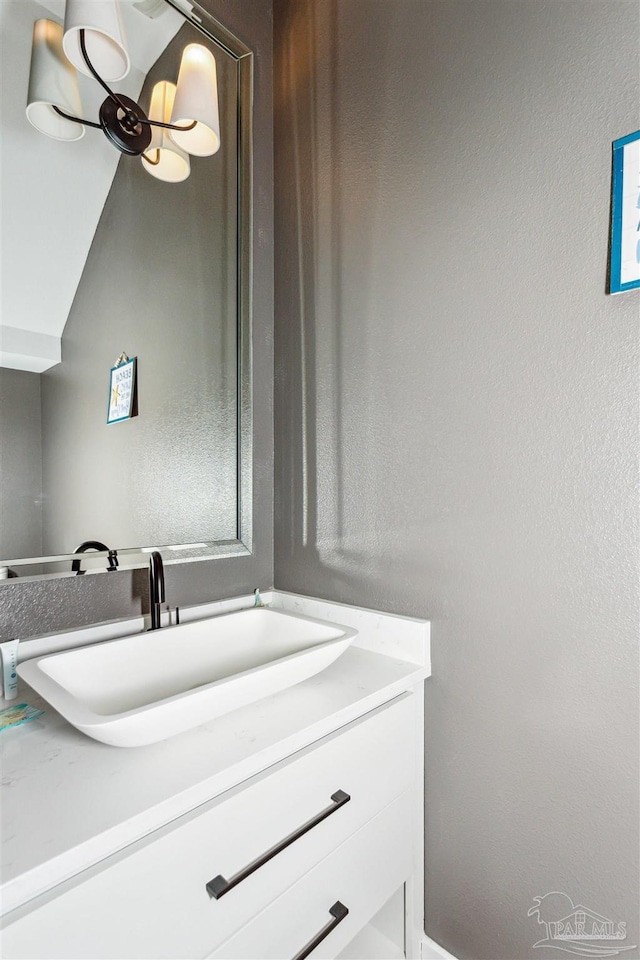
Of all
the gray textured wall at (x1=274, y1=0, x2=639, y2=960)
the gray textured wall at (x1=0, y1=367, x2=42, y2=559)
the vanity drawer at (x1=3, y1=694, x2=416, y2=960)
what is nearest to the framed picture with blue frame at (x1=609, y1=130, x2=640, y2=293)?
the gray textured wall at (x1=274, y1=0, x2=639, y2=960)

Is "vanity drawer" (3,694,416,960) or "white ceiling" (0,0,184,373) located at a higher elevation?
"white ceiling" (0,0,184,373)

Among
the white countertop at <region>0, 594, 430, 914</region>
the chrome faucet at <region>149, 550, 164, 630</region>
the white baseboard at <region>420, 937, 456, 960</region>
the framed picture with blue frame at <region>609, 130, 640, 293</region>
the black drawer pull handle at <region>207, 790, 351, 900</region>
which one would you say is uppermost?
the framed picture with blue frame at <region>609, 130, 640, 293</region>

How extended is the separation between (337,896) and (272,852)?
0.75ft

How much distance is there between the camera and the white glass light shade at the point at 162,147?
1.32m

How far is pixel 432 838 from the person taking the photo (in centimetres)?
119

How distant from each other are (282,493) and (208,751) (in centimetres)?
88

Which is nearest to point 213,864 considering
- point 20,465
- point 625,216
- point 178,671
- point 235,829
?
point 235,829

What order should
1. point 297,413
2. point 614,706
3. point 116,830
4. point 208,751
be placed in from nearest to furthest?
point 116,830
point 208,751
point 614,706
point 297,413

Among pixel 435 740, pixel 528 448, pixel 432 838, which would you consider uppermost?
pixel 528 448

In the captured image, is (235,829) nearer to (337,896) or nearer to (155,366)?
(337,896)

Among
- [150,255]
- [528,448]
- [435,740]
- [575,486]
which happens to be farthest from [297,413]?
[435,740]

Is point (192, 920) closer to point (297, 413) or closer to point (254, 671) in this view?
point (254, 671)

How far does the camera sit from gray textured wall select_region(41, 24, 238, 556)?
3.83ft

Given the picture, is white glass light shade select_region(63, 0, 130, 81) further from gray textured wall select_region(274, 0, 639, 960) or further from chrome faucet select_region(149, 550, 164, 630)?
chrome faucet select_region(149, 550, 164, 630)
